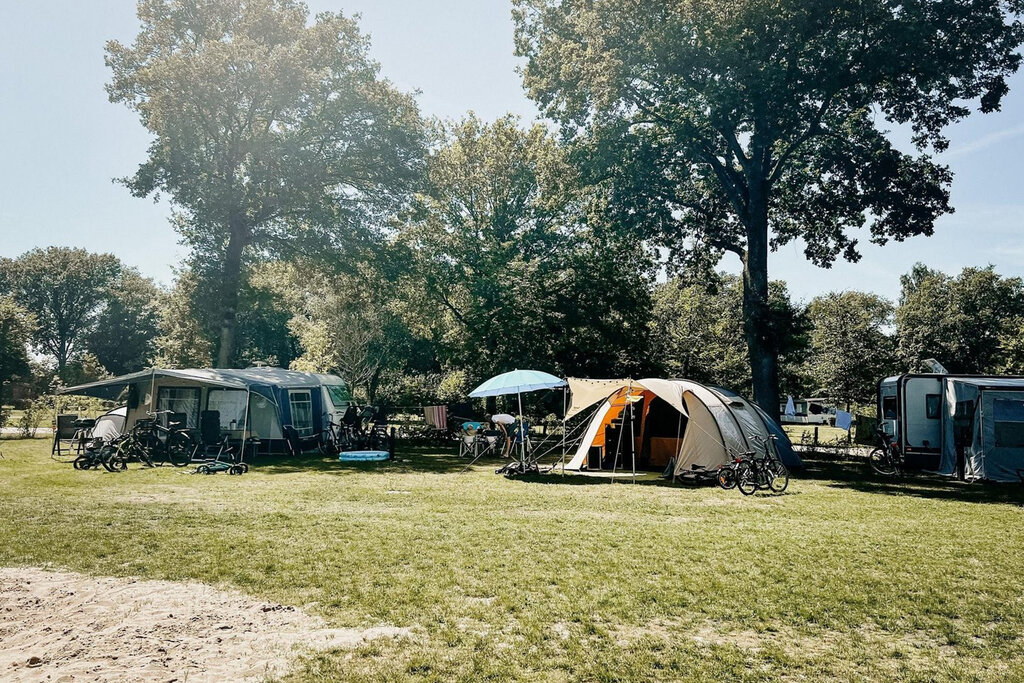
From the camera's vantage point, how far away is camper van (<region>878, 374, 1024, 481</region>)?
1430cm

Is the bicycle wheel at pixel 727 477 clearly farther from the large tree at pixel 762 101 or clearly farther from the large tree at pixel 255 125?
the large tree at pixel 255 125

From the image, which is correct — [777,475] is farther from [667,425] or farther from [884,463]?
[884,463]

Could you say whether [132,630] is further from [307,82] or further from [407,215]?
[407,215]

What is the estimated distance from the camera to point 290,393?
63.4 feet

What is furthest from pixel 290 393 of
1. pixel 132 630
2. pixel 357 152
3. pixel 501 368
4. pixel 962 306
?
pixel 962 306

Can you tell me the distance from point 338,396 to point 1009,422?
18039 mm

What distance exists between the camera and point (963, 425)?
14961 millimetres

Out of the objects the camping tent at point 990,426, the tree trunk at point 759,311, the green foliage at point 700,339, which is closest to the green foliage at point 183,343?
the green foliage at point 700,339

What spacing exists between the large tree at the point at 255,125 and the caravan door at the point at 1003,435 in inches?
783

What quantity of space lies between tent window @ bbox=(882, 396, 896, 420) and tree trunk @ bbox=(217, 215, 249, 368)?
21789 millimetres

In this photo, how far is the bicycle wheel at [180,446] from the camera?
52.6 ft

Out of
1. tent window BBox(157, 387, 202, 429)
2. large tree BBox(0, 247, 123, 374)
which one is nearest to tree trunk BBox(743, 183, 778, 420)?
tent window BBox(157, 387, 202, 429)

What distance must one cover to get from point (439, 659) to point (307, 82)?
2334 cm

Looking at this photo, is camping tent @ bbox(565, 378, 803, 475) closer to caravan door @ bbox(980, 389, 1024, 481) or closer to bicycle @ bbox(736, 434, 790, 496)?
bicycle @ bbox(736, 434, 790, 496)
